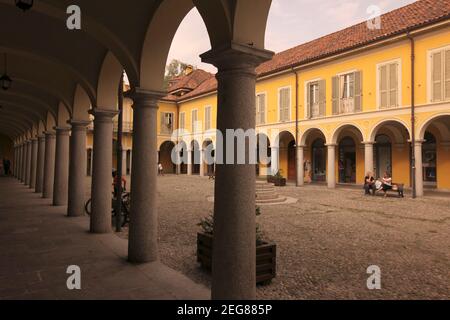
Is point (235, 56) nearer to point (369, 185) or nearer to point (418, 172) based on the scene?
point (369, 185)

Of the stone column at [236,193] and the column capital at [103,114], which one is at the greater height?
the column capital at [103,114]

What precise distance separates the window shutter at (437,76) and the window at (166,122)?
24.9 metres

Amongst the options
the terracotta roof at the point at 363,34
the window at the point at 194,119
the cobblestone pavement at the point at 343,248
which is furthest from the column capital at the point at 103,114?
the window at the point at 194,119

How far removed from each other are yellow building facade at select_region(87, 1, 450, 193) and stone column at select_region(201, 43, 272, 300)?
1452 cm

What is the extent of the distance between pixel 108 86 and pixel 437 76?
14261mm

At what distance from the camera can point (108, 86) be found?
22.9 ft

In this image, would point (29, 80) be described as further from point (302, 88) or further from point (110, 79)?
point (302, 88)

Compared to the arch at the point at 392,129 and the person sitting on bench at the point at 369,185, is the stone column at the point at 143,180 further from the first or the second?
the arch at the point at 392,129

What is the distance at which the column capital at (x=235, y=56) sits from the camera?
3062 mm

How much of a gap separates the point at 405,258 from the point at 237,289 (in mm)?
3889

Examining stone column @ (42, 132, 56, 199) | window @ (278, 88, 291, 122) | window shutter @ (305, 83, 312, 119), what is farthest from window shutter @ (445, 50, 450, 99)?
stone column @ (42, 132, 56, 199)

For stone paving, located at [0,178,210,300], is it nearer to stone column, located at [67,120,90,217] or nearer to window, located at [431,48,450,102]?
stone column, located at [67,120,90,217]

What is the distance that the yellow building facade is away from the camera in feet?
49.5

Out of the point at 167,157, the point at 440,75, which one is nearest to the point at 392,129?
the point at 440,75
